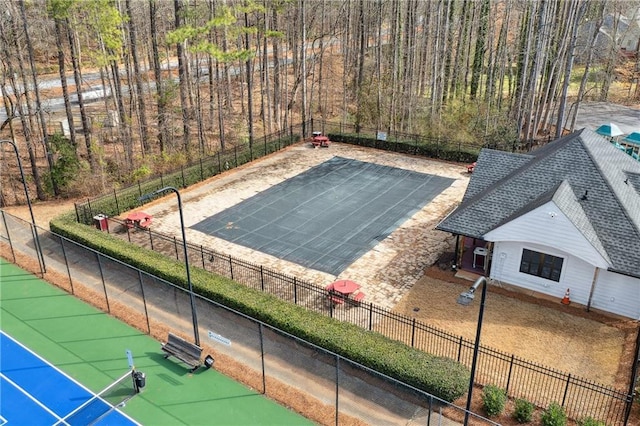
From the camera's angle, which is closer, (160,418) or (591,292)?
(160,418)

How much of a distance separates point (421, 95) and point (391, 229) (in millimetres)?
21835

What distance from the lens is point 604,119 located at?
46.8 metres

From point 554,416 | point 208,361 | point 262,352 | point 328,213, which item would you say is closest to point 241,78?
point 328,213

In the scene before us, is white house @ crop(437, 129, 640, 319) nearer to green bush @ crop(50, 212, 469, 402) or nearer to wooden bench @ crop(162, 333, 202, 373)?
green bush @ crop(50, 212, 469, 402)

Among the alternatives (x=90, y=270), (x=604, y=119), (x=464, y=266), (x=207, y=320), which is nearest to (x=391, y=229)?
(x=464, y=266)

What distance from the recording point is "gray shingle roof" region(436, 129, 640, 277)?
1906 cm

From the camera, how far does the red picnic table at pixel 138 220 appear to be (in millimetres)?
26047

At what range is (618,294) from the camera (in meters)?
19.0

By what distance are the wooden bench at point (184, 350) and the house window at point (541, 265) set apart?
529 inches

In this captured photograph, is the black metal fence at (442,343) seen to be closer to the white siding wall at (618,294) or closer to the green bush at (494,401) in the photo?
the green bush at (494,401)

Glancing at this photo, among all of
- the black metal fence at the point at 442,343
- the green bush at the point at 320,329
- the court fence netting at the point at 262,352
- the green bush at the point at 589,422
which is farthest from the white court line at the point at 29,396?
the green bush at the point at 589,422

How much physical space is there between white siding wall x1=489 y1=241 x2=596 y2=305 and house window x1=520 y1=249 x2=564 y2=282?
0.52 feet

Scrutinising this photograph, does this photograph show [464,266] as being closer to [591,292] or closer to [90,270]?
[591,292]

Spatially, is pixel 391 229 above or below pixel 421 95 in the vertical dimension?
below
